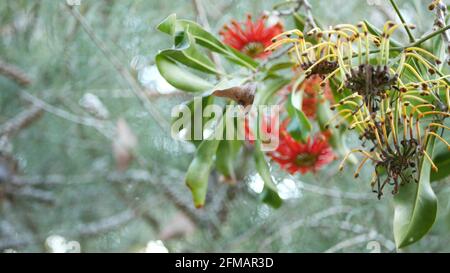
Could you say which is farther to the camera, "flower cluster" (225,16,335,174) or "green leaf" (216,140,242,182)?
"flower cluster" (225,16,335,174)

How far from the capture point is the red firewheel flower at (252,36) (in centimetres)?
112

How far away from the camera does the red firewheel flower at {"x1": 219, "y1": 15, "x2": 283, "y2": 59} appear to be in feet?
3.68

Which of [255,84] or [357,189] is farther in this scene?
[357,189]

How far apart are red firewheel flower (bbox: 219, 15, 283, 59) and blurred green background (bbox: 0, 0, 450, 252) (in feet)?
1.06

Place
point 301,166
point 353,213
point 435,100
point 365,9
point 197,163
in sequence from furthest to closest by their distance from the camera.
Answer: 1. point 365,9
2. point 353,213
3. point 301,166
4. point 197,163
5. point 435,100

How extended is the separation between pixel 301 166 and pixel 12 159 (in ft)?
2.83

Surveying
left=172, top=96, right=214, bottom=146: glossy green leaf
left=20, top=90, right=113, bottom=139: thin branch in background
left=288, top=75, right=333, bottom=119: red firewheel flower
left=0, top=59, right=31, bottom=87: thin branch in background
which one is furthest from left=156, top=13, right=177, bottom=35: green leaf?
left=0, top=59, right=31, bottom=87: thin branch in background

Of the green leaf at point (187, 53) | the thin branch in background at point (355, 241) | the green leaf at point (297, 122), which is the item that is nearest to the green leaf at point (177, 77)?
the green leaf at point (187, 53)

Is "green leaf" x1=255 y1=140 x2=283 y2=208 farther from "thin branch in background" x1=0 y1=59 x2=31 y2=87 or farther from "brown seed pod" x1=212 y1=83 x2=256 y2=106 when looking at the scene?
"thin branch in background" x1=0 y1=59 x2=31 y2=87

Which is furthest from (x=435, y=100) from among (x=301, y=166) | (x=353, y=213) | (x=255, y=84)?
(x=353, y=213)

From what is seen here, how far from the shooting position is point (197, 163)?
792mm

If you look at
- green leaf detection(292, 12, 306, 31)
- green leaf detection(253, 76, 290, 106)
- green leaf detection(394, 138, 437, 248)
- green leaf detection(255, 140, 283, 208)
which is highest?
green leaf detection(292, 12, 306, 31)

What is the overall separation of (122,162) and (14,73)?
326 mm
